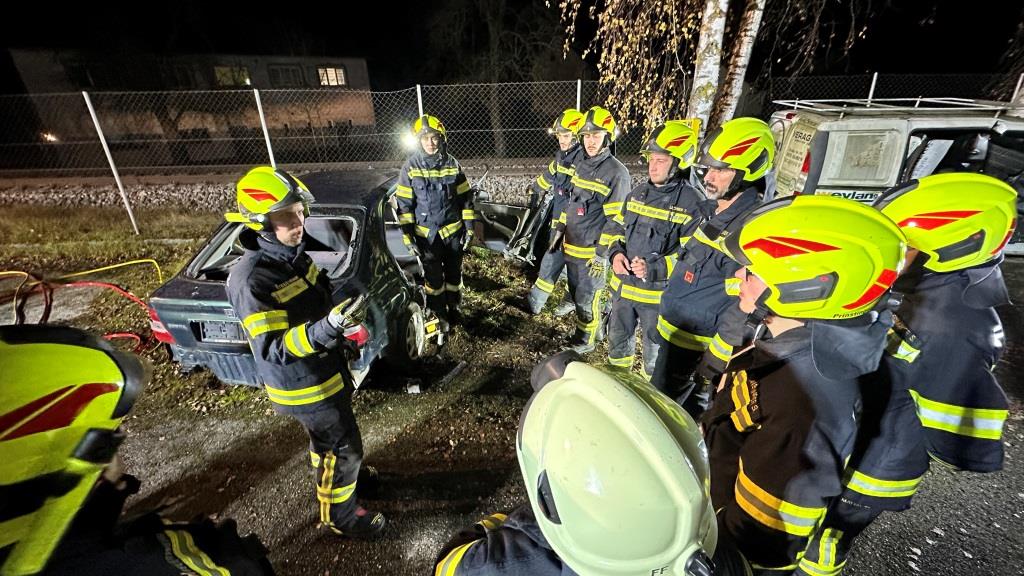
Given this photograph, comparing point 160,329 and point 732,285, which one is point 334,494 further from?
point 732,285

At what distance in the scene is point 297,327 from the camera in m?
1.99

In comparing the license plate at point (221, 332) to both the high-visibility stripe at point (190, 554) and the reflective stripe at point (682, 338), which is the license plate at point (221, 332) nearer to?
the high-visibility stripe at point (190, 554)

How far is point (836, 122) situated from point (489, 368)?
496 centimetres

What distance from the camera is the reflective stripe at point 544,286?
4801 mm

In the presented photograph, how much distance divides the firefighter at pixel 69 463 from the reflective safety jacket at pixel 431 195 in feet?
11.2

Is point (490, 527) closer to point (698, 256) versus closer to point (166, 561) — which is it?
point (166, 561)

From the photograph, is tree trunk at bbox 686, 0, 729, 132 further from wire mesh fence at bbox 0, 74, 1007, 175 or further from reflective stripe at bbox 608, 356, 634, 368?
wire mesh fence at bbox 0, 74, 1007, 175

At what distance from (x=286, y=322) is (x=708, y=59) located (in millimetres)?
4971

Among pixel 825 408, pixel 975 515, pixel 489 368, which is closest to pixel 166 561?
pixel 825 408

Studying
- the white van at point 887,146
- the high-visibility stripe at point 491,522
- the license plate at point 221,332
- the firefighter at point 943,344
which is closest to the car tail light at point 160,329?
the license plate at point 221,332

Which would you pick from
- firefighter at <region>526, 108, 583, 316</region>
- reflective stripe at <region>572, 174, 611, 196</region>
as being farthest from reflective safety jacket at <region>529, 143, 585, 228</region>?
reflective stripe at <region>572, 174, 611, 196</region>

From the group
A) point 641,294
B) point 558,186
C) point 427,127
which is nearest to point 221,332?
point 427,127

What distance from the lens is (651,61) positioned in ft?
17.5

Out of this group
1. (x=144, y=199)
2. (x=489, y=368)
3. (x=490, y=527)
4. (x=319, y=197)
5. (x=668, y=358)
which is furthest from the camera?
(x=144, y=199)
